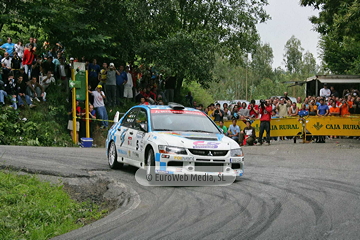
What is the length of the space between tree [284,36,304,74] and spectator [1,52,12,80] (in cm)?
6963

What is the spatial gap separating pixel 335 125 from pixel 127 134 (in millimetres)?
12024

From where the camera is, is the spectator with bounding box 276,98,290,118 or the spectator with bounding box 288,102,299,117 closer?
the spectator with bounding box 288,102,299,117

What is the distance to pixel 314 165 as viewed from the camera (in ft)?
47.5

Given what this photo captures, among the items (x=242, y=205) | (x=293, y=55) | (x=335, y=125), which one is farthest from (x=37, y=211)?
(x=293, y=55)

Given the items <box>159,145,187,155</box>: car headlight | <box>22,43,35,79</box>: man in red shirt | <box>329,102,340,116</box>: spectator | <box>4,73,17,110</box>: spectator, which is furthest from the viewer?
<box>329,102,340,116</box>: spectator

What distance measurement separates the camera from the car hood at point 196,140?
10.6 m

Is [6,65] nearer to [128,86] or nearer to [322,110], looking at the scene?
[128,86]

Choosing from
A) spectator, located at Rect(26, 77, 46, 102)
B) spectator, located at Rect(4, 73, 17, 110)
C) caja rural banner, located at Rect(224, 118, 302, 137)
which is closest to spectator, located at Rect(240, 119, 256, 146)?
caja rural banner, located at Rect(224, 118, 302, 137)

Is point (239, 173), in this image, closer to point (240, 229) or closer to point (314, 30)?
point (240, 229)

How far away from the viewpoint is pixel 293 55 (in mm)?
87062

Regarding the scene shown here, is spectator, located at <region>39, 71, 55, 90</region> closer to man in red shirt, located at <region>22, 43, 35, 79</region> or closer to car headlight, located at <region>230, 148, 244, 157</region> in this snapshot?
man in red shirt, located at <region>22, 43, 35, 79</region>

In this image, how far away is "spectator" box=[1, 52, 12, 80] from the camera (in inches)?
826

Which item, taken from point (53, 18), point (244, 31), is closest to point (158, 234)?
point (53, 18)

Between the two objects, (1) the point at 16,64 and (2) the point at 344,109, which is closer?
(1) the point at 16,64
